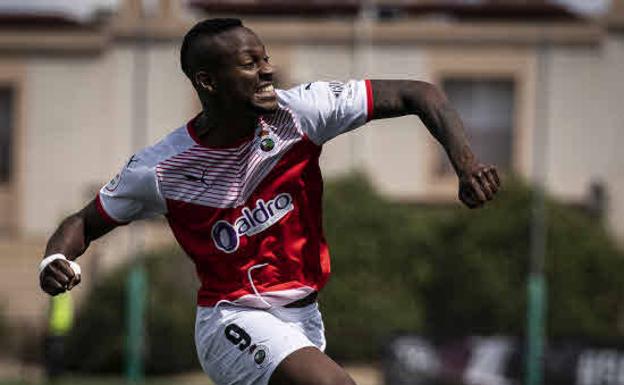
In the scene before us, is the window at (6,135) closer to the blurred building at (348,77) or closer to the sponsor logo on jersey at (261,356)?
the blurred building at (348,77)

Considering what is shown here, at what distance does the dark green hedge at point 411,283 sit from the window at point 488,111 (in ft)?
13.9

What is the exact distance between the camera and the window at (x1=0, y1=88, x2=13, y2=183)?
145 feet

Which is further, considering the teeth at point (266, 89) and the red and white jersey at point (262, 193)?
the red and white jersey at point (262, 193)

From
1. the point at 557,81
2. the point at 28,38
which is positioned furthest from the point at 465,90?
the point at 28,38

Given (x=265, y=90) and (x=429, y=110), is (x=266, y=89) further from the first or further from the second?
(x=429, y=110)

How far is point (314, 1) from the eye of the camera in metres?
43.2

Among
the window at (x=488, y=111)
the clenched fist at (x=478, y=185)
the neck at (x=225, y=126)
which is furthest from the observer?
the window at (x=488, y=111)

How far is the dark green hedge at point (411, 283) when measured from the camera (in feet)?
118

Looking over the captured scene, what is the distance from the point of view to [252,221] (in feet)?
22.5

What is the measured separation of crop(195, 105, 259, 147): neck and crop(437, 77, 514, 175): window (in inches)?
1407

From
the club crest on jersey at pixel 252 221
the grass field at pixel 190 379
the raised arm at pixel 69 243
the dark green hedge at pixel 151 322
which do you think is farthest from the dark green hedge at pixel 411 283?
the club crest on jersey at pixel 252 221

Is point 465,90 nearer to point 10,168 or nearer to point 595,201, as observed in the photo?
point 595,201

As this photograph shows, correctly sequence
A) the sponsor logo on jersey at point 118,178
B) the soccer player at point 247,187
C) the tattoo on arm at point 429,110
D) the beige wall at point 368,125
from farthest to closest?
the beige wall at point 368,125
the sponsor logo on jersey at point 118,178
the soccer player at point 247,187
the tattoo on arm at point 429,110

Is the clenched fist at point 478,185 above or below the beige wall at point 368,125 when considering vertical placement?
above
